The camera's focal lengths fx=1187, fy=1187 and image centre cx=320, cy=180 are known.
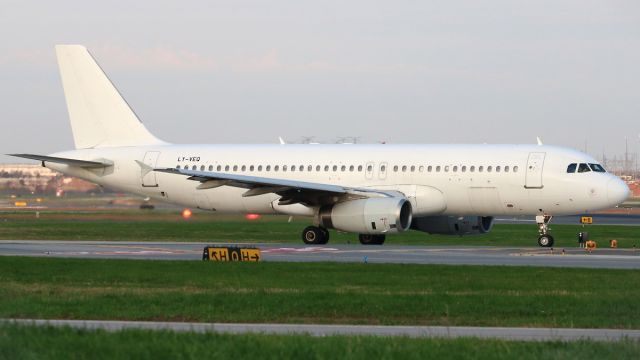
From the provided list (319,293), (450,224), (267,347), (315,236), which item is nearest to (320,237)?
(315,236)

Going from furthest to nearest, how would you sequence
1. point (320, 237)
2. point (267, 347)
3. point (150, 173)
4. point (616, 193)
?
1. point (150, 173)
2. point (320, 237)
3. point (616, 193)
4. point (267, 347)

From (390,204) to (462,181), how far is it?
12.4 feet

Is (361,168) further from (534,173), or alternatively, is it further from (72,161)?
(72,161)

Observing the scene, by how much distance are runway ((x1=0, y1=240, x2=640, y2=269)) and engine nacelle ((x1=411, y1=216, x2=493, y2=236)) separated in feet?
8.21

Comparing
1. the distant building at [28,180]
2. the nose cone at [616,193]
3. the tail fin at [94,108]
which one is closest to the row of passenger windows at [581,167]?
the nose cone at [616,193]

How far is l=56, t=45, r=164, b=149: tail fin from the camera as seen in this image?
168 ft

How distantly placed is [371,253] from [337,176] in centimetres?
871

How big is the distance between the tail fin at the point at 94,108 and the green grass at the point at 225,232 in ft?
14.0

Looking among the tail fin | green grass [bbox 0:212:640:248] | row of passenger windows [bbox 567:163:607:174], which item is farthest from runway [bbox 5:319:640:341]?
the tail fin

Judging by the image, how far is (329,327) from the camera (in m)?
19.3

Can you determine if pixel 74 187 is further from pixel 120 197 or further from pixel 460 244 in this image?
pixel 460 244

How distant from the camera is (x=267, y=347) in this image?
15438 mm

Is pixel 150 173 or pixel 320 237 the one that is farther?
pixel 150 173

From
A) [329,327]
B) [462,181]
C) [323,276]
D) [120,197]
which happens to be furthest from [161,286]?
[120,197]
